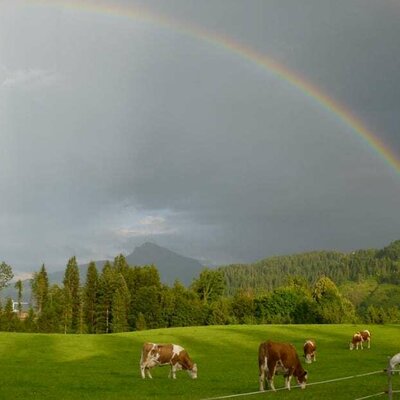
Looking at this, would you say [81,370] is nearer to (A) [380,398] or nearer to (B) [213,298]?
(A) [380,398]

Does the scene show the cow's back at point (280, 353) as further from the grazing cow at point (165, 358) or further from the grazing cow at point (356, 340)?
the grazing cow at point (356, 340)

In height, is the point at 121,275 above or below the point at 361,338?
above

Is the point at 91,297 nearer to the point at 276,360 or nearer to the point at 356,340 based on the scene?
the point at 356,340

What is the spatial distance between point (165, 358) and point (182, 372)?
20.5 feet

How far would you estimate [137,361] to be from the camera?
173ft

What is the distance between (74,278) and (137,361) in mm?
131600

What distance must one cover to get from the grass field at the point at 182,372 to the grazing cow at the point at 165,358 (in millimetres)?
1008

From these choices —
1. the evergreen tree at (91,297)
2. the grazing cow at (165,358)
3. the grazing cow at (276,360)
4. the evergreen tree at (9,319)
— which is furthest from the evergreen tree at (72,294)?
the grazing cow at (276,360)

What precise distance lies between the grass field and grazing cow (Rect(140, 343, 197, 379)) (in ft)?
3.31

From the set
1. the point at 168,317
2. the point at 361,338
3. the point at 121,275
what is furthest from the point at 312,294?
the point at 361,338

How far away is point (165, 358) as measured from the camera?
36.8 m

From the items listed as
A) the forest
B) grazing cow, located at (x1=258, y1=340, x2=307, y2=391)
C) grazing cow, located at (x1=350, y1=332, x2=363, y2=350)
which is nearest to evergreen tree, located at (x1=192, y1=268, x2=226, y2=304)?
the forest

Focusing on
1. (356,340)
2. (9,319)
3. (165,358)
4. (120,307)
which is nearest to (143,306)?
(120,307)

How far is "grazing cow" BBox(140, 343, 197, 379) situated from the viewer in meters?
36.6
